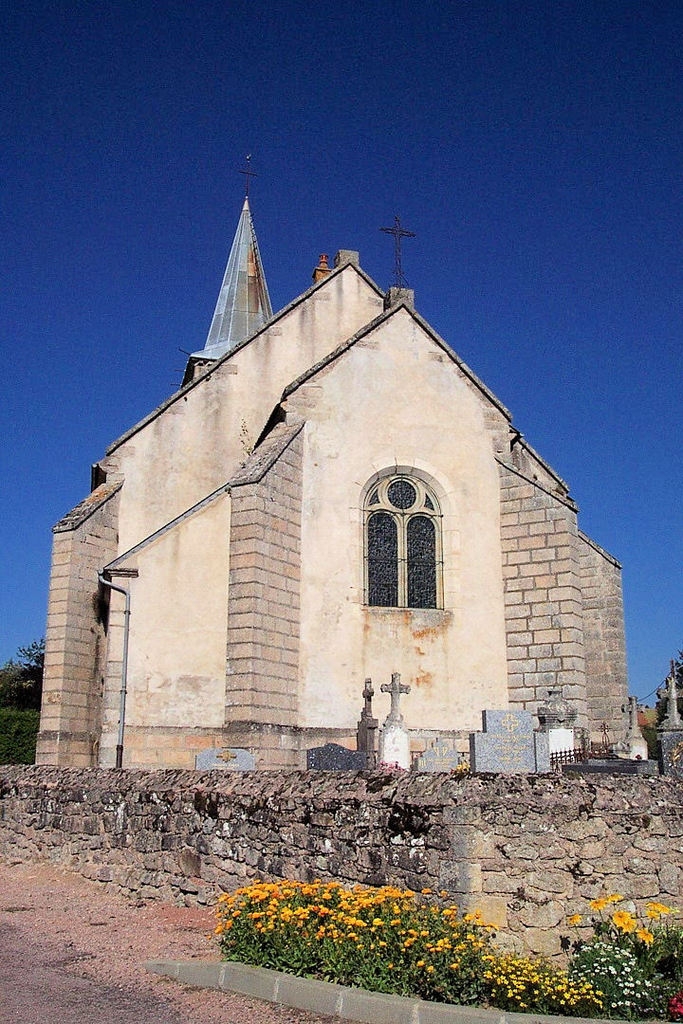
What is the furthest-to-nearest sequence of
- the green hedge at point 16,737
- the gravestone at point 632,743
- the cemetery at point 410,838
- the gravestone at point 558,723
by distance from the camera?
the green hedge at point 16,737, the gravestone at point 632,743, the gravestone at point 558,723, the cemetery at point 410,838

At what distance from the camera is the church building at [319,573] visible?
1712 cm

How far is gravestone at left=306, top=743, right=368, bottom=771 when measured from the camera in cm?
1535

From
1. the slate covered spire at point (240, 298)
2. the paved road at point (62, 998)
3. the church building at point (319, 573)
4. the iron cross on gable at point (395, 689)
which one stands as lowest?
the paved road at point (62, 998)

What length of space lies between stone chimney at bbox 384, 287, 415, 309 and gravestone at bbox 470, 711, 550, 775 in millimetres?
10477

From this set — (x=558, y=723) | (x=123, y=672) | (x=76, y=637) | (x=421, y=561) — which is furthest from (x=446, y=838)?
(x=76, y=637)

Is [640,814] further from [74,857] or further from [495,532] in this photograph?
[495,532]

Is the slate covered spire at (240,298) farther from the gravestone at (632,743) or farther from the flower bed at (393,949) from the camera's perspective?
the flower bed at (393,949)

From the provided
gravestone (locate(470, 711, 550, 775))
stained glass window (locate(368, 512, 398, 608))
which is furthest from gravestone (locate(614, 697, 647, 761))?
stained glass window (locate(368, 512, 398, 608))

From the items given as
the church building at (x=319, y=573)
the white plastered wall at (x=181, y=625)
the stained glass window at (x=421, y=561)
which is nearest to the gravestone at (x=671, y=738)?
the church building at (x=319, y=573)

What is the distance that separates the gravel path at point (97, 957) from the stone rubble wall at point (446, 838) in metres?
0.60

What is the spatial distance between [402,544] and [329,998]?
45.0 ft

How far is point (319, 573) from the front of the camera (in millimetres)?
18688

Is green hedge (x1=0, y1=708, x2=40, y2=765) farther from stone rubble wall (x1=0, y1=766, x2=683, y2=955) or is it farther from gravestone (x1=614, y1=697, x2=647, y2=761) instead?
stone rubble wall (x1=0, y1=766, x2=683, y2=955)

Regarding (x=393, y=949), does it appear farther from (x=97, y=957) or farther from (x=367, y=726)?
(x=367, y=726)
